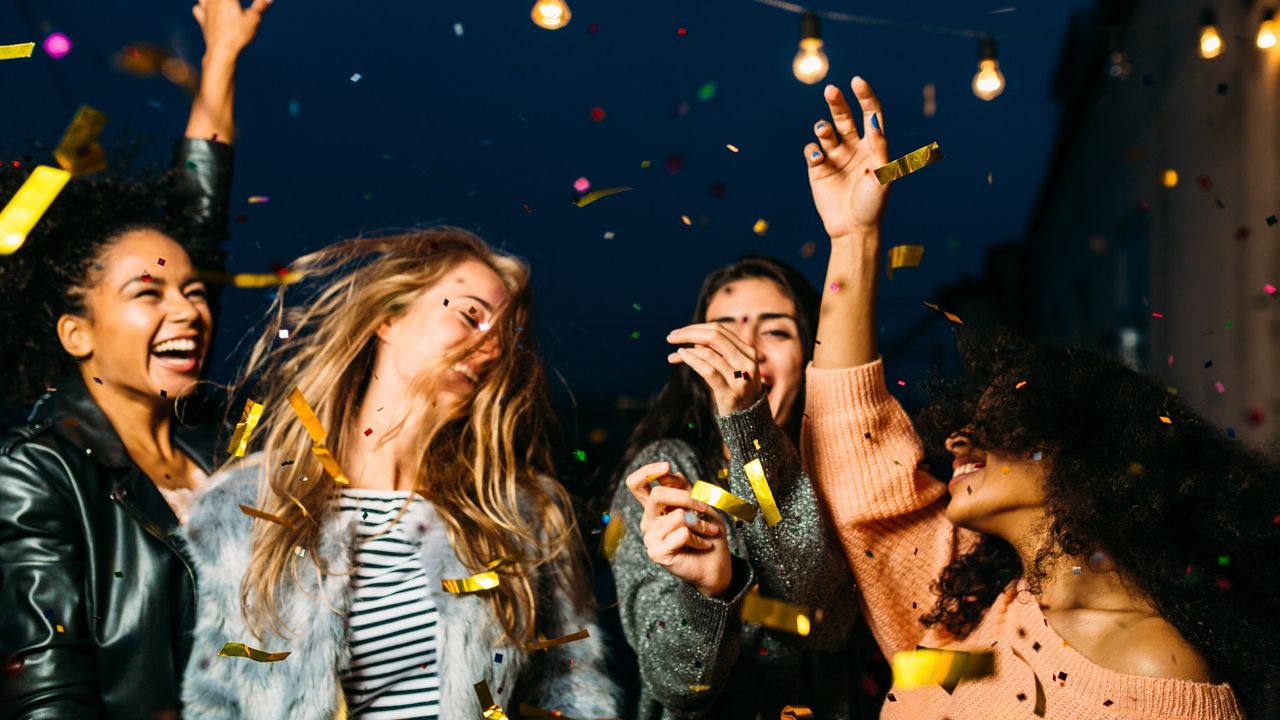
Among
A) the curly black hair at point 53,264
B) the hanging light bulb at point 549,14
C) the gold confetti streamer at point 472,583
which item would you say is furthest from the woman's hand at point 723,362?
the curly black hair at point 53,264

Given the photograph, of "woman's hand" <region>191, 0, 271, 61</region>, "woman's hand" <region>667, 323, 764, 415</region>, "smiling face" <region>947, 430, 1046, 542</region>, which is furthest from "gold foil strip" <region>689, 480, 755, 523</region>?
"woman's hand" <region>191, 0, 271, 61</region>

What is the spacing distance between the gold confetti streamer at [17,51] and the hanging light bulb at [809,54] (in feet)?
4.91

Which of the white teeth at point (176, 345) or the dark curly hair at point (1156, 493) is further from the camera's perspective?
the white teeth at point (176, 345)

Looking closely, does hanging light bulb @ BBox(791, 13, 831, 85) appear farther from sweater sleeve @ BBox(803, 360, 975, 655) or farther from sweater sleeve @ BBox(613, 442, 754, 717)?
sweater sleeve @ BBox(613, 442, 754, 717)

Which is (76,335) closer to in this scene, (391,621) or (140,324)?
(140,324)

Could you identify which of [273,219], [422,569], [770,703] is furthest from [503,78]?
[770,703]

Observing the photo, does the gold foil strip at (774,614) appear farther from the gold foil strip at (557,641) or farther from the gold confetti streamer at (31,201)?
the gold confetti streamer at (31,201)

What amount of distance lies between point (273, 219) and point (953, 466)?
176cm

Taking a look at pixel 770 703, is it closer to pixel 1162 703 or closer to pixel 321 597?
pixel 1162 703

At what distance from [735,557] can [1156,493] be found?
0.69 metres

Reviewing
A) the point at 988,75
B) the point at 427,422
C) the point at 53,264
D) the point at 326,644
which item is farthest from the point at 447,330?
the point at 988,75

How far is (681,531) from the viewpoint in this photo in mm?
1618

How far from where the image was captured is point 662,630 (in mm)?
1782

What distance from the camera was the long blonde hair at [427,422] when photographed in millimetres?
2057
